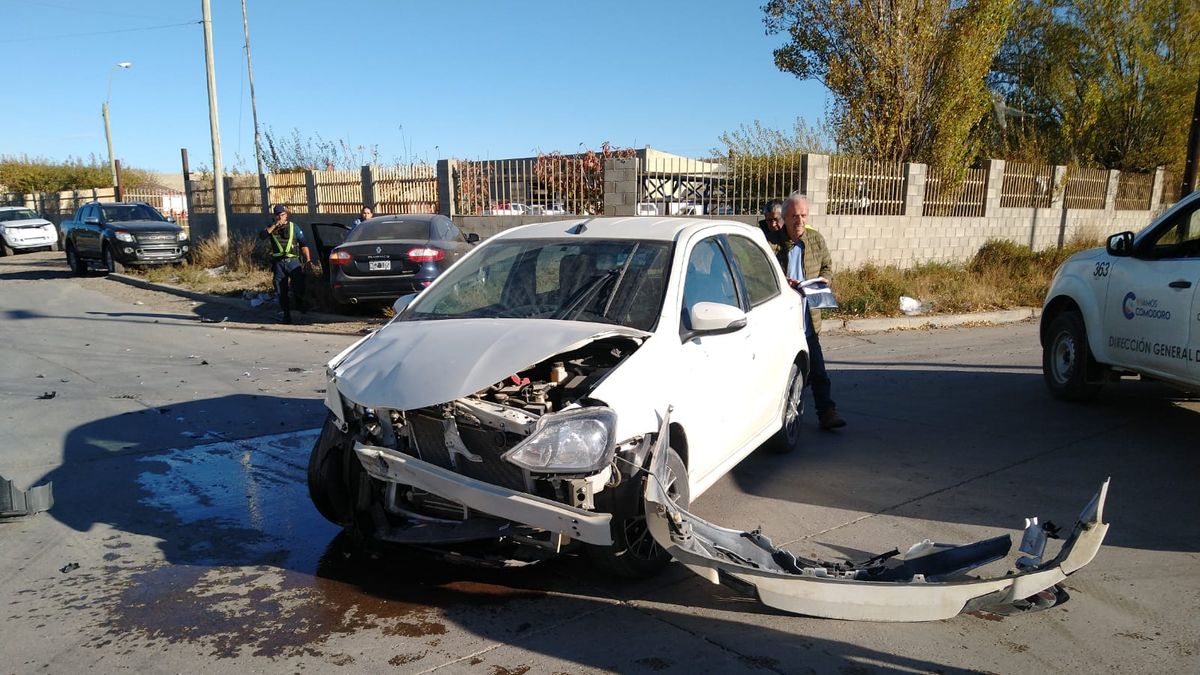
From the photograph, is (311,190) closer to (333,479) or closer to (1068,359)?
(1068,359)

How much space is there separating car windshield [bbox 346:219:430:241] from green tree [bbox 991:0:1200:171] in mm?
18977

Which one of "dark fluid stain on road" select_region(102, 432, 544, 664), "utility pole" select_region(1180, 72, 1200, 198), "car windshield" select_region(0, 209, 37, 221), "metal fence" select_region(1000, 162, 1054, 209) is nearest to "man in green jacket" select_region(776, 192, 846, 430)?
"dark fluid stain on road" select_region(102, 432, 544, 664)

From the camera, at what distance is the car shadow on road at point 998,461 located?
17.2ft

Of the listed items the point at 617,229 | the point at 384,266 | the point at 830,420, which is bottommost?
the point at 830,420

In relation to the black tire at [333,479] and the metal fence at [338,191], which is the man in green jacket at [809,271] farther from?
the metal fence at [338,191]

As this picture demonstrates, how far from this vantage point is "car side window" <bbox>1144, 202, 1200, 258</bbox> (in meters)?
6.52

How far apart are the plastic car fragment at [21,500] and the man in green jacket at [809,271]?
537cm

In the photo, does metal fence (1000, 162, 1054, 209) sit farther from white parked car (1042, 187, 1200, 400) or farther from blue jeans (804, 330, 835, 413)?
blue jeans (804, 330, 835, 413)

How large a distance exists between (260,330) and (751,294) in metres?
9.84

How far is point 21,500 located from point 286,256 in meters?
8.83

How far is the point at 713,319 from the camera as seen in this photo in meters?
4.51

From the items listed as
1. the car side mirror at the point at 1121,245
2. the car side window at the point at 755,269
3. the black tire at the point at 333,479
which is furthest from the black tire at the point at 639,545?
the car side mirror at the point at 1121,245

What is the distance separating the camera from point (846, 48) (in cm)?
1817

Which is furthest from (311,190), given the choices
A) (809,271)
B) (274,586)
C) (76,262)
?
(274,586)
